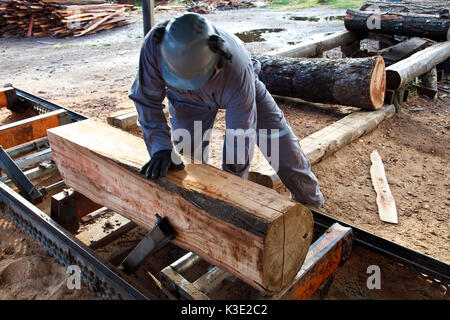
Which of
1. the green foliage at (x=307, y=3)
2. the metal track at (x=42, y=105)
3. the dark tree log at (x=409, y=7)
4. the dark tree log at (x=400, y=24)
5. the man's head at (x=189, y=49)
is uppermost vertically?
the green foliage at (x=307, y=3)

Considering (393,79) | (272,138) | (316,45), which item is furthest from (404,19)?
(272,138)

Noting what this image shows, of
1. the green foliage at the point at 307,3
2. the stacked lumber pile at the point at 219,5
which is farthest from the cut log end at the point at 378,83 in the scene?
the stacked lumber pile at the point at 219,5

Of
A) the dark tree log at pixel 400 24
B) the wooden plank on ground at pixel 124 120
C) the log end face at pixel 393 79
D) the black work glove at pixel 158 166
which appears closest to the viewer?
the black work glove at pixel 158 166

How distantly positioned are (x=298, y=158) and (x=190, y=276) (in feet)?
3.87

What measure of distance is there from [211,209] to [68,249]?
1.11m

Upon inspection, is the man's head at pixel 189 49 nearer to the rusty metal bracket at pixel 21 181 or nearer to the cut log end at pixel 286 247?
the cut log end at pixel 286 247

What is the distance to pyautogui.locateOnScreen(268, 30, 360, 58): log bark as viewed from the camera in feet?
20.9

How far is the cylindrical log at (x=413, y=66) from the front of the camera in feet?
16.4

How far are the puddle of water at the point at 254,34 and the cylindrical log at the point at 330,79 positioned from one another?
503 centimetres

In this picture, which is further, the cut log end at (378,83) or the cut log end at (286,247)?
the cut log end at (378,83)

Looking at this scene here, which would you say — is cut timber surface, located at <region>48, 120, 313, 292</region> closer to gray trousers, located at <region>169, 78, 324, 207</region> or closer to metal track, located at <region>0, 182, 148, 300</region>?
metal track, located at <region>0, 182, 148, 300</region>

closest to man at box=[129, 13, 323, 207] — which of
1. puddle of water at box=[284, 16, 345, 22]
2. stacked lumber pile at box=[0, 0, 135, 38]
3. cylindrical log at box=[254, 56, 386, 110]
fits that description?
cylindrical log at box=[254, 56, 386, 110]

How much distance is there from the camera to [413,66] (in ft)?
17.2

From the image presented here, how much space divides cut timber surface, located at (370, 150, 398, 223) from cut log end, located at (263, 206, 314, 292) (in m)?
1.68
